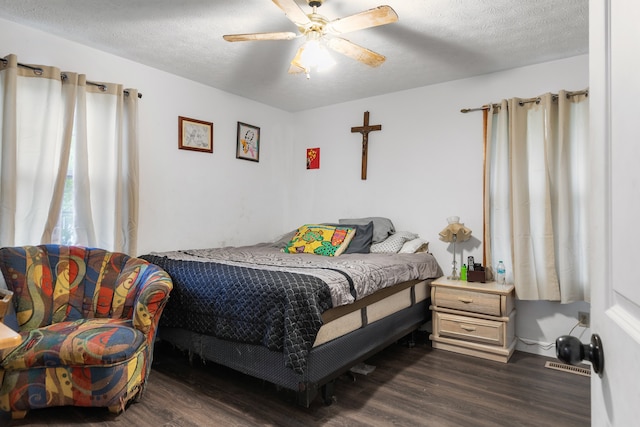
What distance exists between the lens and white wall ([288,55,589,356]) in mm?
3105

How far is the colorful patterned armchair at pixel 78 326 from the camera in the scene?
1.95 m

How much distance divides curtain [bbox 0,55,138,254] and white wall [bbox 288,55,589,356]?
2093mm

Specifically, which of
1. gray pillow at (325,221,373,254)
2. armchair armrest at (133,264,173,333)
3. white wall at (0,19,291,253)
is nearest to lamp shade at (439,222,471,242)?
gray pillow at (325,221,373,254)

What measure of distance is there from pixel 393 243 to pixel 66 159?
2.69 m

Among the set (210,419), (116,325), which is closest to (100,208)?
(116,325)

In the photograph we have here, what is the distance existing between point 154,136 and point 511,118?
9.98ft

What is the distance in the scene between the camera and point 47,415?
6.68 feet

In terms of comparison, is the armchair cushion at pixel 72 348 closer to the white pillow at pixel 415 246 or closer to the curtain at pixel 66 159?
the curtain at pixel 66 159

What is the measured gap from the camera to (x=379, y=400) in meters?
2.25

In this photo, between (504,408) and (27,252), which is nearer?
(504,408)

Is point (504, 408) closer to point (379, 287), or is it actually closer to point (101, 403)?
point (379, 287)

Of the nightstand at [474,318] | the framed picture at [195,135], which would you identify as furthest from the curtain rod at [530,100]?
the framed picture at [195,135]

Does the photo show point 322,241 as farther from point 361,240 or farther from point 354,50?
point 354,50

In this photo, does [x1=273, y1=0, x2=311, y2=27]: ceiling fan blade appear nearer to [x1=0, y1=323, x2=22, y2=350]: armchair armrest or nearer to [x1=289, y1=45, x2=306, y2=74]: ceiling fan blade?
[x1=289, y1=45, x2=306, y2=74]: ceiling fan blade
